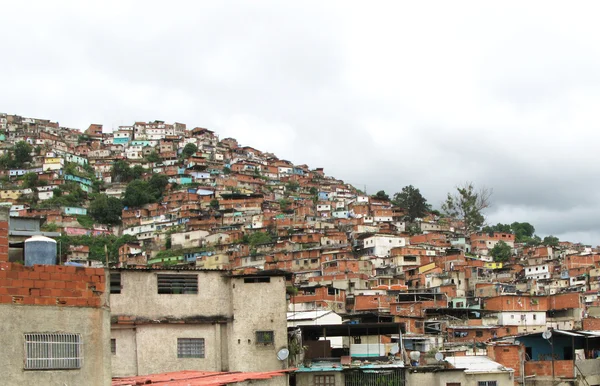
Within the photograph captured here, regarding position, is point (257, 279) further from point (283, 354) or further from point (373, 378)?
point (373, 378)

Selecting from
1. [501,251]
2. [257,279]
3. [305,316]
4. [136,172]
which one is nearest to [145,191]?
[136,172]

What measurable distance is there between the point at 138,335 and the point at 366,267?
163 ft

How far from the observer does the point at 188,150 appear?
432 ft

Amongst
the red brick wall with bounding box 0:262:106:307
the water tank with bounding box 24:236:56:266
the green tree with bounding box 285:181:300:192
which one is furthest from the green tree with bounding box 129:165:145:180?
the red brick wall with bounding box 0:262:106:307

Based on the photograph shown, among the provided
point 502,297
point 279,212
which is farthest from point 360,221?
point 502,297

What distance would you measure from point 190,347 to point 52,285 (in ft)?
36.8

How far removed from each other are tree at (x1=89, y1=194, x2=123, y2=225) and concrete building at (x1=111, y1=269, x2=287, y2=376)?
83536mm

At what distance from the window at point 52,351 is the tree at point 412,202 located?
99230 millimetres

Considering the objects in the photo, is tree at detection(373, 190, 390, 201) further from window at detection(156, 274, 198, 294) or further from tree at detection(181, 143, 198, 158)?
window at detection(156, 274, 198, 294)

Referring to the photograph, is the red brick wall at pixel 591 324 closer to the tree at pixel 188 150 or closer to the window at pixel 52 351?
the window at pixel 52 351

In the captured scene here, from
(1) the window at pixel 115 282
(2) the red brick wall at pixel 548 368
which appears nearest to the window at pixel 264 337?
(1) the window at pixel 115 282

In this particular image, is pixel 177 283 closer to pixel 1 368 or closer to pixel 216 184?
pixel 1 368

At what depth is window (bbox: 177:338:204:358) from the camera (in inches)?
905

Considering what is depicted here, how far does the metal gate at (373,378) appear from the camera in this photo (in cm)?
2233
